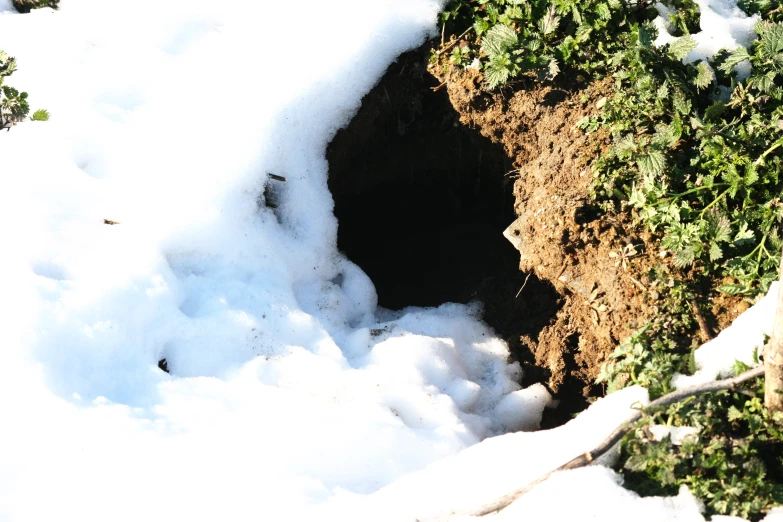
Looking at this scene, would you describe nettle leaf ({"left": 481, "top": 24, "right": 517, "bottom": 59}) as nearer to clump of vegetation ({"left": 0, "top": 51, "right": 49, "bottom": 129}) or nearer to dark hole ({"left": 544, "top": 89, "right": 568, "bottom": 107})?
dark hole ({"left": 544, "top": 89, "right": 568, "bottom": 107})

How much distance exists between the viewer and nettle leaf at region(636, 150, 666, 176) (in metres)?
3.33

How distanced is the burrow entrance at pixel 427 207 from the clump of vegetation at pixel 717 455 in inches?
51.3

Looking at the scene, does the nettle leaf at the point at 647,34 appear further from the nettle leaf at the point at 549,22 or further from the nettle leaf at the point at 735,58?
the nettle leaf at the point at 549,22

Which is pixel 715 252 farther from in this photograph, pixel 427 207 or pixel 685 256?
pixel 427 207

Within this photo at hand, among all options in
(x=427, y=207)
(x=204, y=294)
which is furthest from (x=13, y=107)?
(x=427, y=207)

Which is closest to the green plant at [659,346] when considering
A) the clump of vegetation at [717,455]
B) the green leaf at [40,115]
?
the clump of vegetation at [717,455]

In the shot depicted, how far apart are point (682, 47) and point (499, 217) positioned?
1.53 meters

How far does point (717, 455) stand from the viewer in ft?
7.83

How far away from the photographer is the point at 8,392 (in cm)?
283

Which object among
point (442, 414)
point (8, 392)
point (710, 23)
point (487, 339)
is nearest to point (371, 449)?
point (442, 414)

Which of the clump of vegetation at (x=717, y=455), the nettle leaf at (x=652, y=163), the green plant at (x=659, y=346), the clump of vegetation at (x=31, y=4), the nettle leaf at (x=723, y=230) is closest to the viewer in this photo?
the clump of vegetation at (x=717, y=455)

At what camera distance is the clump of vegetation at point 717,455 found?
232 cm

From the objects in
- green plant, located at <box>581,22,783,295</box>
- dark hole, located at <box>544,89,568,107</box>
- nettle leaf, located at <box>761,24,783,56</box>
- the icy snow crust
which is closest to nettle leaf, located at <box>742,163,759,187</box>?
green plant, located at <box>581,22,783,295</box>

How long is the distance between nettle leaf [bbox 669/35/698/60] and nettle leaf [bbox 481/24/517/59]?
32.9 inches
